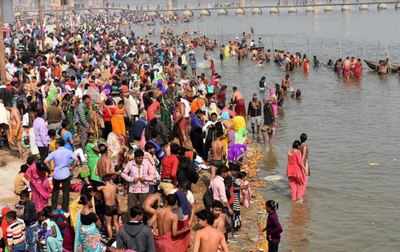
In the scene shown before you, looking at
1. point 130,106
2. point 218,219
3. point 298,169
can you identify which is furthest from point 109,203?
point 130,106

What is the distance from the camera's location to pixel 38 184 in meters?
9.73

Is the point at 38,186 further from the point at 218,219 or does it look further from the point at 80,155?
the point at 218,219

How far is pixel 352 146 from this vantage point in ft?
57.9

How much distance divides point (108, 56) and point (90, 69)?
7060 mm

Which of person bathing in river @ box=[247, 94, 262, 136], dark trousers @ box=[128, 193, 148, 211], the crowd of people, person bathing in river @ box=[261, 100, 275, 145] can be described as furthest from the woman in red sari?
dark trousers @ box=[128, 193, 148, 211]

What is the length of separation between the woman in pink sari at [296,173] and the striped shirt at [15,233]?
5.56 metres

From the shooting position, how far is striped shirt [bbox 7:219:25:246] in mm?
7984

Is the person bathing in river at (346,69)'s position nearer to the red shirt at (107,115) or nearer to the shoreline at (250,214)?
the shoreline at (250,214)

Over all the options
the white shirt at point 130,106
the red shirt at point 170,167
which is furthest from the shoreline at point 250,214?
→ the white shirt at point 130,106

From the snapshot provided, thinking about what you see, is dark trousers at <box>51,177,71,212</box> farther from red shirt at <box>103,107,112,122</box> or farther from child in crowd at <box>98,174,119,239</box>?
red shirt at <box>103,107,112,122</box>

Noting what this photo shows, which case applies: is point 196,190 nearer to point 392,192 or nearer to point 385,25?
point 392,192

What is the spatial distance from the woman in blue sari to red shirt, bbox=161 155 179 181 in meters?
2.44

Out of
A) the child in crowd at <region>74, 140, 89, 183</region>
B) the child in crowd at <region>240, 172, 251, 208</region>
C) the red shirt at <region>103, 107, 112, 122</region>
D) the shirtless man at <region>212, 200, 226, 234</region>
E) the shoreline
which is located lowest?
the shoreline

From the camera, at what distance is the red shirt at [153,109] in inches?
542
